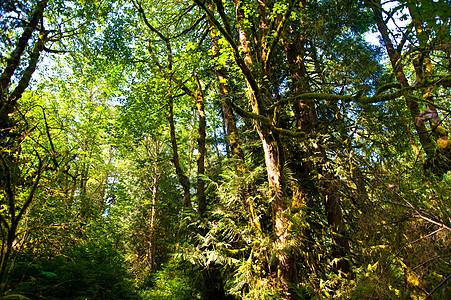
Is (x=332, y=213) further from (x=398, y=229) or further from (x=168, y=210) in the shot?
(x=168, y=210)

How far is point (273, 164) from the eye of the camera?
5023 millimetres

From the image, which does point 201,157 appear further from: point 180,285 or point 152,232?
point 152,232

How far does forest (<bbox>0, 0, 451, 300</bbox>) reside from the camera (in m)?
2.70

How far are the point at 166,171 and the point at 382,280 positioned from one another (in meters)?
12.5

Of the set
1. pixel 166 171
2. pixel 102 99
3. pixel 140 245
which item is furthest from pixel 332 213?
pixel 102 99

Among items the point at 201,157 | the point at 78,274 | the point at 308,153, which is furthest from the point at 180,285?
the point at 308,153

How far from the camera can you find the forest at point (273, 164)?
2701 mm

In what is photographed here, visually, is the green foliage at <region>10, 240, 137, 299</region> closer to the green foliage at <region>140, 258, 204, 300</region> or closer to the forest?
the forest

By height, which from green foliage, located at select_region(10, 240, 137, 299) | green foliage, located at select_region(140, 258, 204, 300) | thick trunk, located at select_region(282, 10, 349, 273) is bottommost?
green foliage, located at select_region(140, 258, 204, 300)

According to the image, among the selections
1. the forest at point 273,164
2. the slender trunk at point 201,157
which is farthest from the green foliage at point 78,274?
the slender trunk at point 201,157

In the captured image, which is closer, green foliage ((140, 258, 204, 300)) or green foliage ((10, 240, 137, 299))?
green foliage ((10, 240, 137, 299))

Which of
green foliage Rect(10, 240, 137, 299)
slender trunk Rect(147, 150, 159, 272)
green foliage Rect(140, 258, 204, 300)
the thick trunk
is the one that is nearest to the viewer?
green foliage Rect(10, 240, 137, 299)

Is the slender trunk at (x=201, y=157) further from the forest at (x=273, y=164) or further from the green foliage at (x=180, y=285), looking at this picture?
the green foliage at (x=180, y=285)

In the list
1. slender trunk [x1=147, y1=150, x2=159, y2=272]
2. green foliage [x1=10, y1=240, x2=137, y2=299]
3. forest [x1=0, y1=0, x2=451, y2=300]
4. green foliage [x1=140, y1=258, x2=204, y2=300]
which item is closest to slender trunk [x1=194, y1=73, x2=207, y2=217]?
forest [x1=0, y1=0, x2=451, y2=300]
